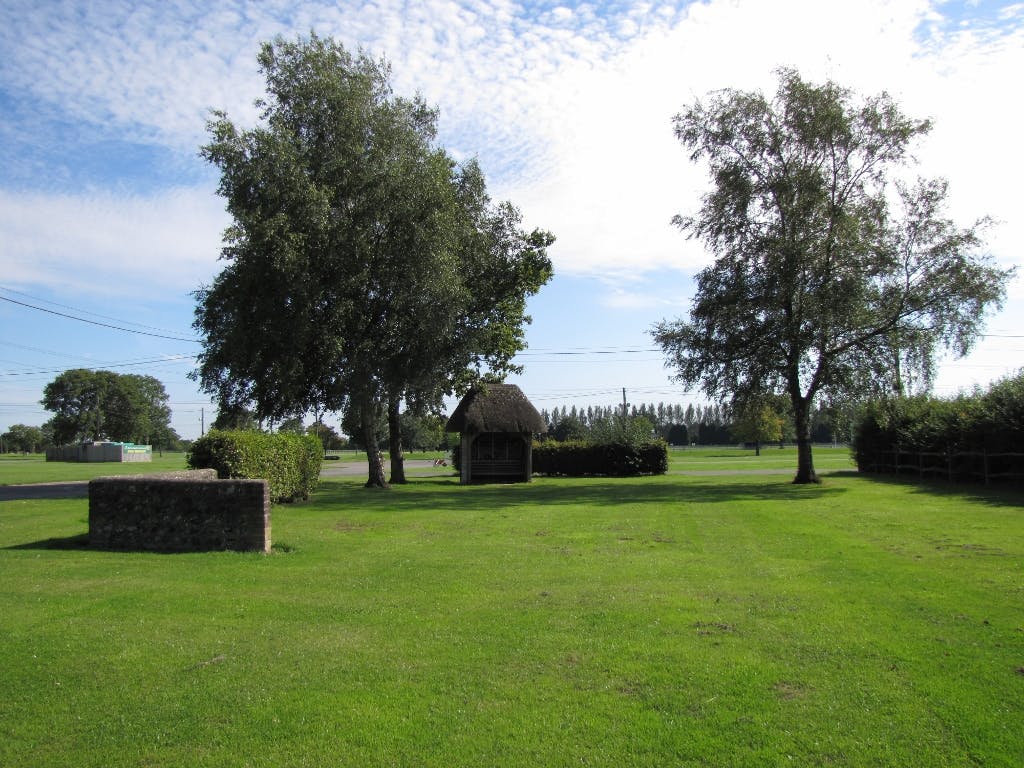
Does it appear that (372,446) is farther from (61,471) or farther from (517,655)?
(61,471)

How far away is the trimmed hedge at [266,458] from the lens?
18.0m

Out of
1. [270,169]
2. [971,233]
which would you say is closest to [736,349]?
[971,233]

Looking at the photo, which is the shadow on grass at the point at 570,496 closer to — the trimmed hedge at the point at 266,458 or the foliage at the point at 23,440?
the trimmed hedge at the point at 266,458

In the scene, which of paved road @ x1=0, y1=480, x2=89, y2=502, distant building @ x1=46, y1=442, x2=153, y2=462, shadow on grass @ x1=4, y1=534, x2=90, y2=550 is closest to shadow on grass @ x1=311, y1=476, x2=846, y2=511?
paved road @ x1=0, y1=480, x2=89, y2=502

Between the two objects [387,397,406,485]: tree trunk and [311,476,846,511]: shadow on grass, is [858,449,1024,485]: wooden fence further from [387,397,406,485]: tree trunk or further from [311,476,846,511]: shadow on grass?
[387,397,406,485]: tree trunk

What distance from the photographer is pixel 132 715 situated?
5.19 meters

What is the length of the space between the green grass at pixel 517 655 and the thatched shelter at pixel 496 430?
24633 mm

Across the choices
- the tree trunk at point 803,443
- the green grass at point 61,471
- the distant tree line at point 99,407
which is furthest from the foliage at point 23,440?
the tree trunk at point 803,443

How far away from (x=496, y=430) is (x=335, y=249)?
589 inches

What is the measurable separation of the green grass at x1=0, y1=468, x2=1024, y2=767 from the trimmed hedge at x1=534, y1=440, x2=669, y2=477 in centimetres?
3181

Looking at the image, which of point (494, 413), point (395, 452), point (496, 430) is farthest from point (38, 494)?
point (494, 413)

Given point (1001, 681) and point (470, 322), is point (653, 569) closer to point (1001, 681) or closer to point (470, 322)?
point (1001, 681)

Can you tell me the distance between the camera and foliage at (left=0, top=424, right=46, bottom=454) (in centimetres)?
16275

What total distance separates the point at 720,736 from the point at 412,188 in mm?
24133
